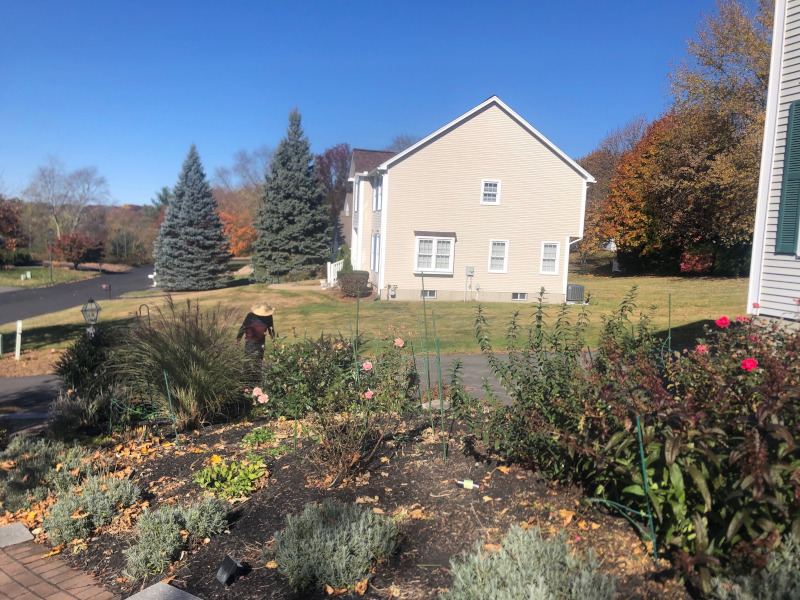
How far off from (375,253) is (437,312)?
6.45 meters

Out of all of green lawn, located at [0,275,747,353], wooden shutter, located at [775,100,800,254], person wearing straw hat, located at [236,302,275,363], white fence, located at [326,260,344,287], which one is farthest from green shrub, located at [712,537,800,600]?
white fence, located at [326,260,344,287]

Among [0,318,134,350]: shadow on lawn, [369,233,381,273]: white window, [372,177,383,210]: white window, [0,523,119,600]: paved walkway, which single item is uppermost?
[372,177,383,210]: white window

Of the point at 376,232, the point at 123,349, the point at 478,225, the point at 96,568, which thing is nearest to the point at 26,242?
the point at 376,232

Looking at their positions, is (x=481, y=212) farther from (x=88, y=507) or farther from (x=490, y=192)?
(x=88, y=507)

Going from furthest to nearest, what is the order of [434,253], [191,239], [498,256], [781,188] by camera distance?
[191,239] < [498,256] < [434,253] < [781,188]

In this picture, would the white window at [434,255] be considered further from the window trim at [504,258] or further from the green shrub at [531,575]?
the green shrub at [531,575]

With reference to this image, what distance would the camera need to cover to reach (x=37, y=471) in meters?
5.28

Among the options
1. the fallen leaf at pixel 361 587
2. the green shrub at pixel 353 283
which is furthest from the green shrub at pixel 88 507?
the green shrub at pixel 353 283

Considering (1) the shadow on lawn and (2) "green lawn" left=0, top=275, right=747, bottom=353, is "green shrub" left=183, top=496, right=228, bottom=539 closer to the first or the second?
(2) "green lawn" left=0, top=275, right=747, bottom=353

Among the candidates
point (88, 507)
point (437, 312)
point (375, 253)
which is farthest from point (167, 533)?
point (375, 253)

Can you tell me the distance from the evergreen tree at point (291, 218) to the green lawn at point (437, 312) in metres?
5.69

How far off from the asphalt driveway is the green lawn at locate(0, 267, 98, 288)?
3.15 feet

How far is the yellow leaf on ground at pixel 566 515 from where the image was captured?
136 inches

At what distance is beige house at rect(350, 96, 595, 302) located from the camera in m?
22.2
